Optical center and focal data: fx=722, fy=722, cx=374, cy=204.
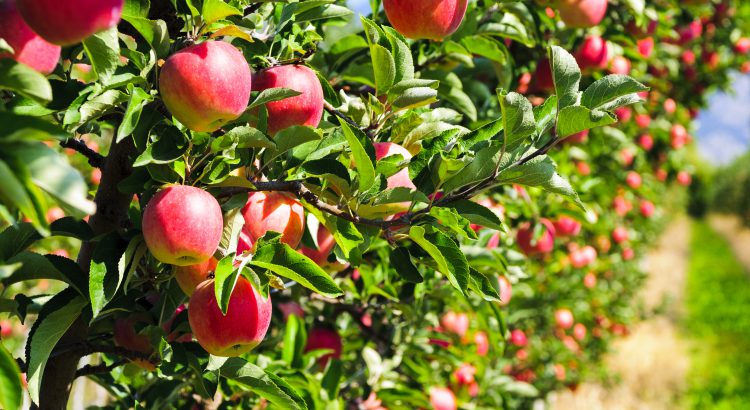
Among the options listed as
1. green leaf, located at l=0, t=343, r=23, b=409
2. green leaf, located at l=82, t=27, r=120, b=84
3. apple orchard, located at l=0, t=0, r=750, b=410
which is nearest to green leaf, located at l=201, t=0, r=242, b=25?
apple orchard, located at l=0, t=0, r=750, b=410

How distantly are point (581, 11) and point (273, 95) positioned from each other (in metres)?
0.88

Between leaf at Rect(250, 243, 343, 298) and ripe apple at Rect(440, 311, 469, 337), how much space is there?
51.4 inches

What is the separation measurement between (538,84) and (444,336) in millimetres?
694

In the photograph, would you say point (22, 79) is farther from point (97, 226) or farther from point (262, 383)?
point (262, 383)

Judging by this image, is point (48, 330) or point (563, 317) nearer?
point (48, 330)

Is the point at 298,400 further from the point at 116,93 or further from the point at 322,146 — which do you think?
the point at 116,93

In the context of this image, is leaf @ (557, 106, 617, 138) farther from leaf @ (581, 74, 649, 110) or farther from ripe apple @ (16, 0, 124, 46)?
ripe apple @ (16, 0, 124, 46)

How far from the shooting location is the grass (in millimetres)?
7777

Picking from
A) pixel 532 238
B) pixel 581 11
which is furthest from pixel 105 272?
pixel 532 238

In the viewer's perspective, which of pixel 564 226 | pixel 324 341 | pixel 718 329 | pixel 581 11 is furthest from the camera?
pixel 718 329

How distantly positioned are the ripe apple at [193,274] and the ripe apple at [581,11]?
0.95m

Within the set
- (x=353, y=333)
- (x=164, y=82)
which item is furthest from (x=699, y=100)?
(x=164, y=82)

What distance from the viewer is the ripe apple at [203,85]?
80 cm

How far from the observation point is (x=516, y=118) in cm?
88
